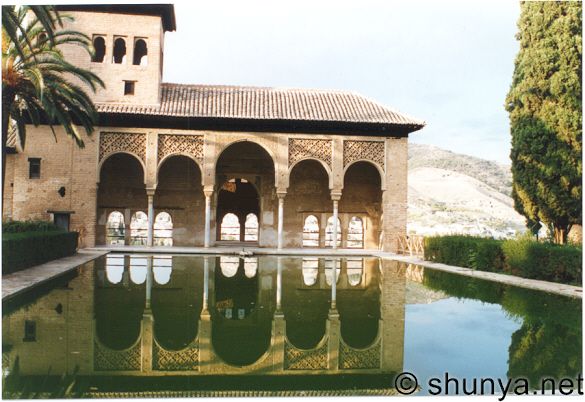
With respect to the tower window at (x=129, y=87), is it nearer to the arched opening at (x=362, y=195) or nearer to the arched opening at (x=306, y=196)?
the arched opening at (x=306, y=196)

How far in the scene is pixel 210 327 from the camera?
20.9ft

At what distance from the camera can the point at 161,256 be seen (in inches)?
693

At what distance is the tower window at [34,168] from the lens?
64.0 ft

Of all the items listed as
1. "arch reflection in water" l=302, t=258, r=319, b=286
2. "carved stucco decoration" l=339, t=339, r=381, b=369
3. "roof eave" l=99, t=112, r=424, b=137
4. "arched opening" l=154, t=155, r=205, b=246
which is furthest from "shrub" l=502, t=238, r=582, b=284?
"arched opening" l=154, t=155, r=205, b=246

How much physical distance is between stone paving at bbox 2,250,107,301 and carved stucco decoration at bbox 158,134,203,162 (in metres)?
6.43

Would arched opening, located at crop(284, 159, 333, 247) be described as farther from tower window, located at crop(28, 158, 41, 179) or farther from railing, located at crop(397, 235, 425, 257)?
tower window, located at crop(28, 158, 41, 179)

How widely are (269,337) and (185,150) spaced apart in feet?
49.1

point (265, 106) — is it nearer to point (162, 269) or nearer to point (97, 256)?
point (97, 256)

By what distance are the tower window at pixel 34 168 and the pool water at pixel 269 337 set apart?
10940mm

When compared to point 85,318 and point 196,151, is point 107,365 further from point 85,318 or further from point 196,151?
point 196,151

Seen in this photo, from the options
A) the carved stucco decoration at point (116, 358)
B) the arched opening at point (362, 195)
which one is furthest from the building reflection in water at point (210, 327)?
the arched opening at point (362, 195)

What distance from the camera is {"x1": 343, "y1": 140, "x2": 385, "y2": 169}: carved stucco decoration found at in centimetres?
2055

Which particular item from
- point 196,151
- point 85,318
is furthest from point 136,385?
point 196,151

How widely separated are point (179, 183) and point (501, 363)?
18985 mm
